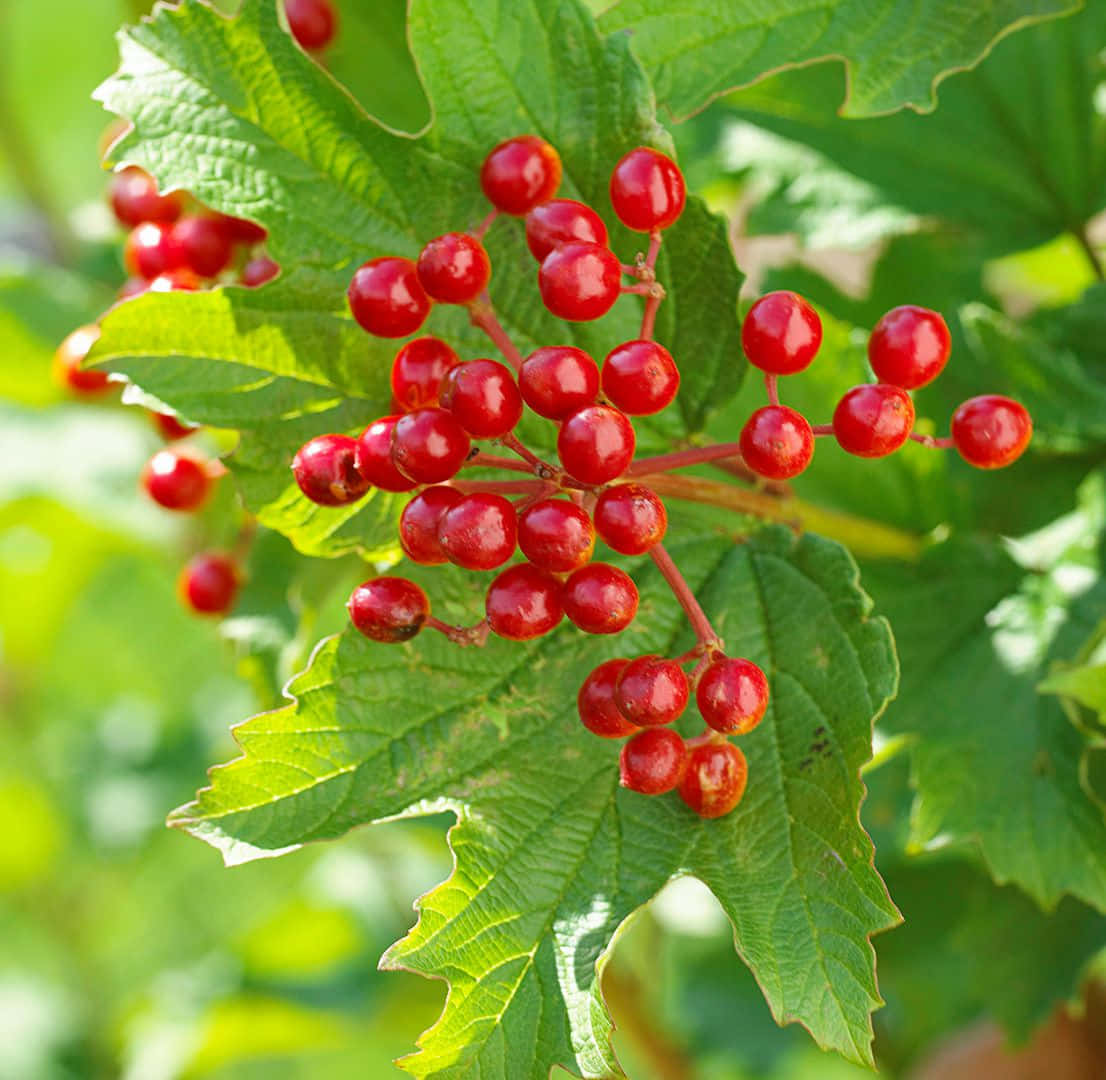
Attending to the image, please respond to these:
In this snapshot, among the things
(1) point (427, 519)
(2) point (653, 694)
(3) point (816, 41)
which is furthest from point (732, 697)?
(3) point (816, 41)

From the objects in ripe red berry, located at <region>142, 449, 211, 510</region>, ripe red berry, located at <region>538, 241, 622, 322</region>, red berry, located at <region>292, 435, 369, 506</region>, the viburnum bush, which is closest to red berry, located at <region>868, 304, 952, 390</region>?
the viburnum bush

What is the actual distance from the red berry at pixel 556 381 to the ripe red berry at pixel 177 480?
278 millimetres

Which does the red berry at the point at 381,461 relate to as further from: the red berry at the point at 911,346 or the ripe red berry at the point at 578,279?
the red berry at the point at 911,346

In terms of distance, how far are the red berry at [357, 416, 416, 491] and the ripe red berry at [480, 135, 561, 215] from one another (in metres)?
0.11

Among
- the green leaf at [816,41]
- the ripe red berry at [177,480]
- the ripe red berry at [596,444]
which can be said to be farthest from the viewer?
the ripe red berry at [177,480]

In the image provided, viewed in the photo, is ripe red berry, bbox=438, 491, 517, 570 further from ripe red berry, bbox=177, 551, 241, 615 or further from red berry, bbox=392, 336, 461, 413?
ripe red berry, bbox=177, 551, 241, 615

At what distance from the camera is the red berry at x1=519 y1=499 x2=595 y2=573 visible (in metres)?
0.46

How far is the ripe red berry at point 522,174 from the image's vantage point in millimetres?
524

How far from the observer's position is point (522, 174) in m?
0.52

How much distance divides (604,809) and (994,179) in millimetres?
504

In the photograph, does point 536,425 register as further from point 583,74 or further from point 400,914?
point 400,914

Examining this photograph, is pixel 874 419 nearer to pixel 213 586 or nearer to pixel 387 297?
pixel 387 297

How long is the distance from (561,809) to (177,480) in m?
0.29

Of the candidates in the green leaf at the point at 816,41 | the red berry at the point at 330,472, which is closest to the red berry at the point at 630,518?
the red berry at the point at 330,472
